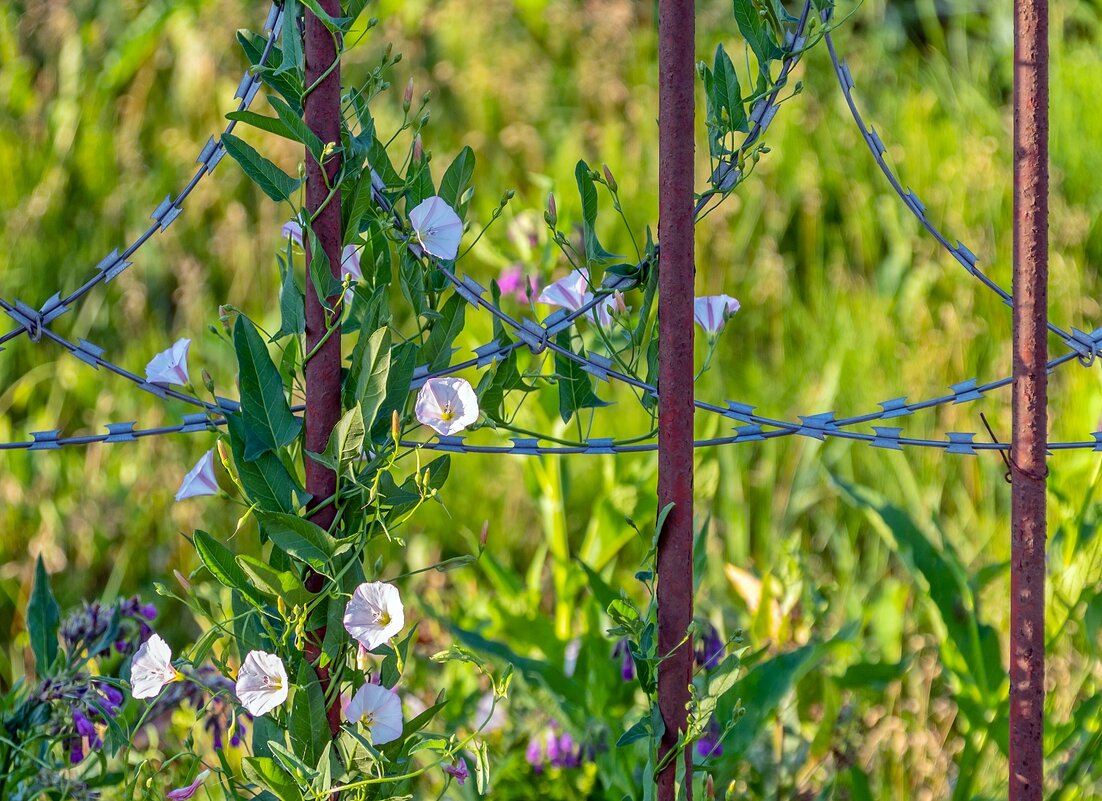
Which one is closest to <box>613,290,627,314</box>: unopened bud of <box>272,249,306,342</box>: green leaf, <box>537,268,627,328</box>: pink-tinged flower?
<box>537,268,627,328</box>: pink-tinged flower

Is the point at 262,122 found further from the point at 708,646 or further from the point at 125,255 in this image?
the point at 708,646

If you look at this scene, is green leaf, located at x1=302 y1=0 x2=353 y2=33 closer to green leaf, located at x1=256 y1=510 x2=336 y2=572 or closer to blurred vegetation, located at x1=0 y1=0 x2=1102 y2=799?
green leaf, located at x1=256 y1=510 x2=336 y2=572

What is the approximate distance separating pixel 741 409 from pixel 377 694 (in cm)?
32

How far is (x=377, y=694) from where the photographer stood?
0.75m

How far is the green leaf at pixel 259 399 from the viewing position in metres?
0.73

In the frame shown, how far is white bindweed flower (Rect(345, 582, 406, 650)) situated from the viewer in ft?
2.37

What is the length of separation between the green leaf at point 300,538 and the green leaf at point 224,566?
36 mm

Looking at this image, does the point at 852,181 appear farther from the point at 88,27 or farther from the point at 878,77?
the point at 88,27

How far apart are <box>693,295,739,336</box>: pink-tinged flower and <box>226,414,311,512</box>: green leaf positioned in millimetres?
316

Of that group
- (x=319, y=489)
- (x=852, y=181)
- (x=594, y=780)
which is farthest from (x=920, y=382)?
(x=319, y=489)

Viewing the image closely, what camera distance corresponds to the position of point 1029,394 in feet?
2.66

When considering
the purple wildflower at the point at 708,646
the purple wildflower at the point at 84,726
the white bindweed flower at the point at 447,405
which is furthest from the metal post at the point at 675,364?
the purple wildflower at the point at 84,726

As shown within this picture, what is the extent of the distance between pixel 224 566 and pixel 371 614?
0.10 m

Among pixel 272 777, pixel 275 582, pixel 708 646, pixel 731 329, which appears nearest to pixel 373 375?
pixel 275 582
